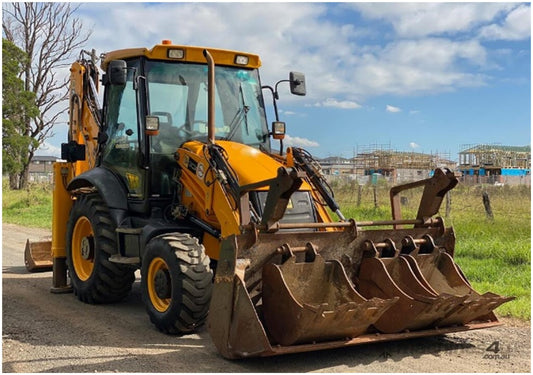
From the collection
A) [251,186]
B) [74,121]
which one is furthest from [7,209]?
[251,186]

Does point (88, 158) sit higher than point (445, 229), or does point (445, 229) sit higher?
point (88, 158)

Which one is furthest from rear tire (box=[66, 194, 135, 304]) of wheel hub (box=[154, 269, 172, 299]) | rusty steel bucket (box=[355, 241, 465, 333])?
rusty steel bucket (box=[355, 241, 465, 333])

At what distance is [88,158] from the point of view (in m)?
8.84

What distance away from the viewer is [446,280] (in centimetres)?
628

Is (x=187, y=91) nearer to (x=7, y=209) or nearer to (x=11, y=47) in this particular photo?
(x=7, y=209)

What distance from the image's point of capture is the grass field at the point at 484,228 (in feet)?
29.7

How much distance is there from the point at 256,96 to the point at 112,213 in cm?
224

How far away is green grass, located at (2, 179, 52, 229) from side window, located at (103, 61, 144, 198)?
10.7 meters

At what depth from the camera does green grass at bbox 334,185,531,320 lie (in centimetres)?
873

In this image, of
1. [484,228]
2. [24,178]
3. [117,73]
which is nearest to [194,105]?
[117,73]

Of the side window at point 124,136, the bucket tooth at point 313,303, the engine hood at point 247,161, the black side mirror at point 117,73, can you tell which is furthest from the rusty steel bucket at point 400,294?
the black side mirror at point 117,73

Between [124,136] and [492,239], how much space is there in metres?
7.75

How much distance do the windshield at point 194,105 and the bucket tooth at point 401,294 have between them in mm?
2435

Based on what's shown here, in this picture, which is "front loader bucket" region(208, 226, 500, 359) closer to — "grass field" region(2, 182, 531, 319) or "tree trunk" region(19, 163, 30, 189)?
"grass field" region(2, 182, 531, 319)
